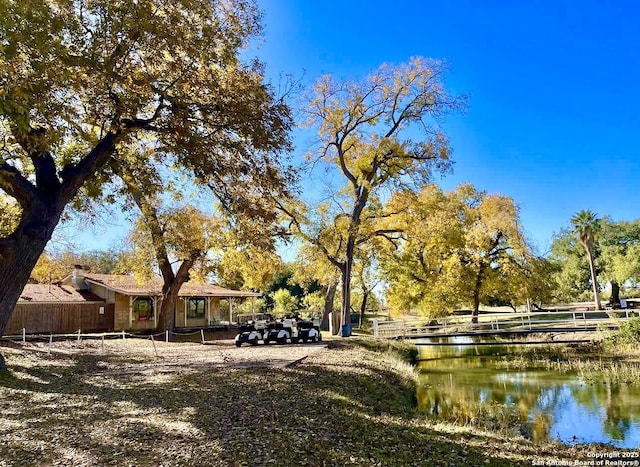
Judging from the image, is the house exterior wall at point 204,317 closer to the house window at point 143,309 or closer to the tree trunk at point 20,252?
the house window at point 143,309

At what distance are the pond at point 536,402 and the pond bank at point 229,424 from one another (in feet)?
6.61

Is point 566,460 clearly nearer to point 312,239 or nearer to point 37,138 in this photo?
point 37,138

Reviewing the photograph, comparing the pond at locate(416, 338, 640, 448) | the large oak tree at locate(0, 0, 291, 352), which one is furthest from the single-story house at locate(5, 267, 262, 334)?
the pond at locate(416, 338, 640, 448)

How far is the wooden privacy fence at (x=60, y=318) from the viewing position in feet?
81.5

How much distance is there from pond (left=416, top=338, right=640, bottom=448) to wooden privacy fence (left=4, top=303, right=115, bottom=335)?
2063 cm

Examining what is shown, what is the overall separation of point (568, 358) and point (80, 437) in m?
20.5

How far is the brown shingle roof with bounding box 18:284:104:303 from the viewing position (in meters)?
25.7

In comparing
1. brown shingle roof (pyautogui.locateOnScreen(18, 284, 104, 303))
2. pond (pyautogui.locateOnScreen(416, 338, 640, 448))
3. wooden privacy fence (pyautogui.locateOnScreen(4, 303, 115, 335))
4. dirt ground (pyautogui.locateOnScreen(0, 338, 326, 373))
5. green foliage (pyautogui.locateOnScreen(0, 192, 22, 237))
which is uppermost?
green foliage (pyautogui.locateOnScreen(0, 192, 22, 237))

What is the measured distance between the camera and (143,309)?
1198 inches

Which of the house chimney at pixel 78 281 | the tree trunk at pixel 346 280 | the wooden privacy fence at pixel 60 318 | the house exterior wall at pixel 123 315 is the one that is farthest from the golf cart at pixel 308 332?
the house chimney at pixel 78 281

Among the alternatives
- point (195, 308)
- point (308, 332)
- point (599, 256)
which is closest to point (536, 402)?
point (308, 332)

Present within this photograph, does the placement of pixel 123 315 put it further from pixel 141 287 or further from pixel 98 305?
pixel 141 287

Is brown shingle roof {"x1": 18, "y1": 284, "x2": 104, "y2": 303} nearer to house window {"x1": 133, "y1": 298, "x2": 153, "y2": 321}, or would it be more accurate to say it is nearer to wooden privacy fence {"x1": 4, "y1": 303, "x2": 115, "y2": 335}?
wooden privacy fence {"x1": 4, "y1": 303, "x2": 115, "y2": 335}

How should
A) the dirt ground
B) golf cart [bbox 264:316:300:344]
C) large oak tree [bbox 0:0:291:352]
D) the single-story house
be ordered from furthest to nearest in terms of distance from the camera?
1. the single-story house
2. golf cart [bbox 264:316:300:344]
3. the dirt ground
4. large oak tree [bbox 0:0:291:352]
